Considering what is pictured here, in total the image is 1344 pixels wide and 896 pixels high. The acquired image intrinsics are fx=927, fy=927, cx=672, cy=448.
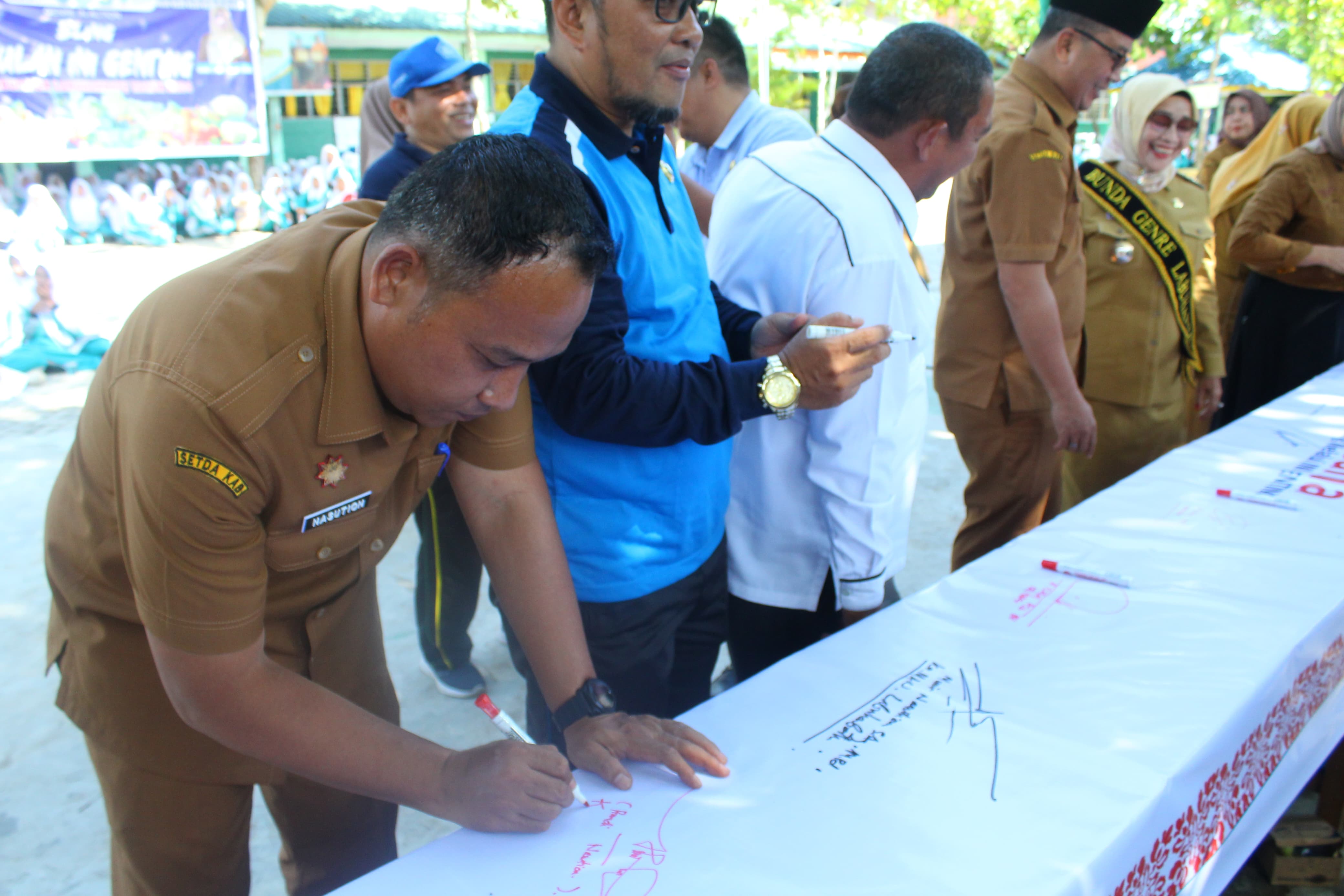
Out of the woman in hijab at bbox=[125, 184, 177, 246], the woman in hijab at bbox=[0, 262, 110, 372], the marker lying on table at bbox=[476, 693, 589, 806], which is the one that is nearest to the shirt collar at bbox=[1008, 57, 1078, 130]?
the marker lying on table at bbox=[476, 693, 589, 806]

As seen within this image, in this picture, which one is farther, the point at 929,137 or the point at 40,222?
the point at 40,222

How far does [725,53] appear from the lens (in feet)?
10.0

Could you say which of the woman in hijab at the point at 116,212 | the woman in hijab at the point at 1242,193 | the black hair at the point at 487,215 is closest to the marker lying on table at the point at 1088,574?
the black hair at the point at 487,215

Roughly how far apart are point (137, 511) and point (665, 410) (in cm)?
64

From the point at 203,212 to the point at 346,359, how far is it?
447 inches

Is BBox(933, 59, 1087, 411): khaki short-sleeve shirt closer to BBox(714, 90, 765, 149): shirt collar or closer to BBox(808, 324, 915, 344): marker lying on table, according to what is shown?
BBox(714, 90, 765, 149): shirt collar

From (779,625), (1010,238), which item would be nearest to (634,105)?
(779,625)

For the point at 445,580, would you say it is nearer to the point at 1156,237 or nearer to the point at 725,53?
the point at 725,53

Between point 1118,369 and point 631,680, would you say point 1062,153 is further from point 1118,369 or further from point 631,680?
point 631,680

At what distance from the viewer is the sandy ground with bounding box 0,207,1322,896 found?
1.95 meters

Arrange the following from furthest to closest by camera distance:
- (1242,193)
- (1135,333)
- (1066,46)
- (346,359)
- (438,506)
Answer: (1242,193) < (1135,333) < (438,506) < (1066,46) < (346,359)

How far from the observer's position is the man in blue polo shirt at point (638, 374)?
1.25m

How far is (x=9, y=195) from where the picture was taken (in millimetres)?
9898

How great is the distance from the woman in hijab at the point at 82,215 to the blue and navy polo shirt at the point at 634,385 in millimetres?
10824
